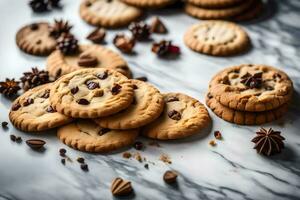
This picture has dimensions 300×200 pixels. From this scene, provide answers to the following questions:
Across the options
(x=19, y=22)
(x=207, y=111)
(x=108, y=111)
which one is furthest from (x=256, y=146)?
(x=19, y=22)

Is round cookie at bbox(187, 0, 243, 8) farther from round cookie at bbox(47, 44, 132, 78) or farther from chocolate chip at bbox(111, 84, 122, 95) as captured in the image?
chocolate chip at bbox(111, 84, 122, 95)

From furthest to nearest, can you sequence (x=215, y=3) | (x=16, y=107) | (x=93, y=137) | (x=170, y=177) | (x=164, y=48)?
(x=215, y=3)
(x=164, y=48)
(x=16, y=107)
(x=93, y=137)
(x=170, y=177)

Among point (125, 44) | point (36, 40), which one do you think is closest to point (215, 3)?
point (125, 44)

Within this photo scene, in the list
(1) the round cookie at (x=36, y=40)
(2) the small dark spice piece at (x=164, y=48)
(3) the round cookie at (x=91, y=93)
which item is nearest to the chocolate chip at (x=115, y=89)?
(3) the round cookie at (x=91, y=93)

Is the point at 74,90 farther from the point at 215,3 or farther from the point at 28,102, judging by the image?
the point at 215,3

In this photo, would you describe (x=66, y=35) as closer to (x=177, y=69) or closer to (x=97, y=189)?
(x=177, y=69)

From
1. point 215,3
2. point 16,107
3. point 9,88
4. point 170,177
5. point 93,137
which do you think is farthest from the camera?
point 215,3

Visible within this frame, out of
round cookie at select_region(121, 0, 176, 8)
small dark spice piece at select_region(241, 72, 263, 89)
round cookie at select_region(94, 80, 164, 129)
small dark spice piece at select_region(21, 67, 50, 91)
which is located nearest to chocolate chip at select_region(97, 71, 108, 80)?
round cookie at select_region(94, 80, 164, 129)
